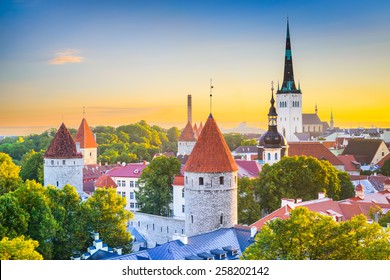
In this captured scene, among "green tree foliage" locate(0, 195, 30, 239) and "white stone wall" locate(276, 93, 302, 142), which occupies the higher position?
"white stone wall" locate(276, 93, 302, 142)

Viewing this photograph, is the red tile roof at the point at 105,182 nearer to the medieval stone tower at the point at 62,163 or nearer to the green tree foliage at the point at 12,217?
the medieval stone tower at the point at 62,163

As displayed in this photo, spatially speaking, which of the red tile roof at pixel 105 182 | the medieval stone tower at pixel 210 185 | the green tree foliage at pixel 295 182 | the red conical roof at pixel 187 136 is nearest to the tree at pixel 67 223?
the medieval stone tower at pixel 210 185

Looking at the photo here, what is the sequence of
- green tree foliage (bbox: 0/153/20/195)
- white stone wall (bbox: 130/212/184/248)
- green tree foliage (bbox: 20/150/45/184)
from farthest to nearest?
green tree foliage (bbox: 20/150/45/184)
green tree foliage (bbox: 0/153/20/195)
white stone wall (bbox: 130/212/184/248)

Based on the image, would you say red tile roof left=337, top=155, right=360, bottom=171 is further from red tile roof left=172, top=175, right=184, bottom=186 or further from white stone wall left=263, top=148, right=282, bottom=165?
red tile roof left=172, top=175, right=184, bottom=186

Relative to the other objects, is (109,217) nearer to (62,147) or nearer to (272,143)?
(62,147)

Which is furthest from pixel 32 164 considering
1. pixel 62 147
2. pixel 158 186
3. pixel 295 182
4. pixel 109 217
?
pixel 295 182

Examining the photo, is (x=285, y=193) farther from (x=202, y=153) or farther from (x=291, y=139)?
(x=291, y=139)

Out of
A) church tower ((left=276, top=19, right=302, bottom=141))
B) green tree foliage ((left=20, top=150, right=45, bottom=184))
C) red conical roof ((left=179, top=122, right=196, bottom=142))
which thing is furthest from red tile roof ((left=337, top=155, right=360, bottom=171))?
green tree foliage ((left=20, top=150, right=45, bottom=184))
